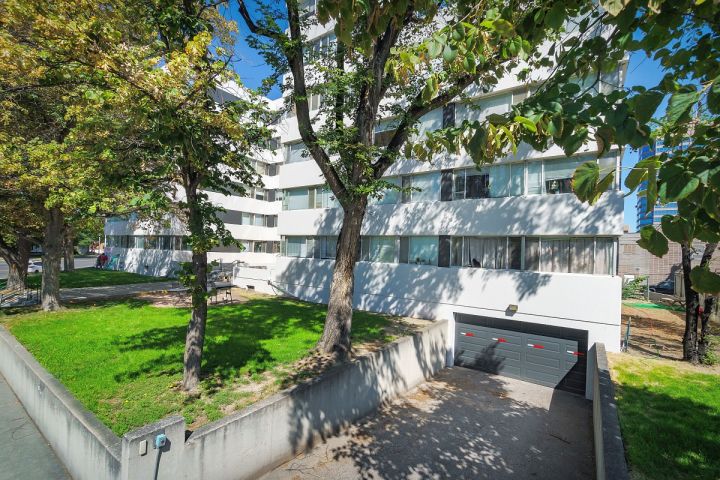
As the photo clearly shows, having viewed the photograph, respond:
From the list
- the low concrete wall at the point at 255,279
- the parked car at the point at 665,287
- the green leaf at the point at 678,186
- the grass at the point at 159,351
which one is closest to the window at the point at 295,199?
the low concrete wall at the point at 255,279

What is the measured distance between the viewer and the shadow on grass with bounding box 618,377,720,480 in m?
5.37

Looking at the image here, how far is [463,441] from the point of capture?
8133mm

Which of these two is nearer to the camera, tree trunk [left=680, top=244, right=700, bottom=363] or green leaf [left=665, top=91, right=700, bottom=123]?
green leaf [left=665, top=91, right=700, bottom=123]

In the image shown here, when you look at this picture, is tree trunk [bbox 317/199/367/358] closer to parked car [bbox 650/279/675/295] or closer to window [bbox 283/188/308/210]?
window [bbox 283/188/308/210]

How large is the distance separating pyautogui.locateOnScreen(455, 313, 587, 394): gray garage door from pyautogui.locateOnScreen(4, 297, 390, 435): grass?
3.50m

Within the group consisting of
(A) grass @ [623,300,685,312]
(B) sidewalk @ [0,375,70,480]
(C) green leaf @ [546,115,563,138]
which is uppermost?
(C) green leaf @ [546,115,563,138]

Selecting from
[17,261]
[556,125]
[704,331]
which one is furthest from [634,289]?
[17,261]

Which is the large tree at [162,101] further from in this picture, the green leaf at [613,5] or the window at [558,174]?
the window at [558,174]

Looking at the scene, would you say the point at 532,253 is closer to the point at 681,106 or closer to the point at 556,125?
the point at 556,125

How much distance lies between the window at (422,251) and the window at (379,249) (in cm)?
74

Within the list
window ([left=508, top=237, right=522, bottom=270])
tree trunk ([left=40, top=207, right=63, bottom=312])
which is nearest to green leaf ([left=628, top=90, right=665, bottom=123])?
window ([left=508, top=237, right=522, bottom=270])

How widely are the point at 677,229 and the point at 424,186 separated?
13.1 meters

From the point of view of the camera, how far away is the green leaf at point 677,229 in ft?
7.09

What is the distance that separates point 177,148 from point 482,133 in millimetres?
5423
